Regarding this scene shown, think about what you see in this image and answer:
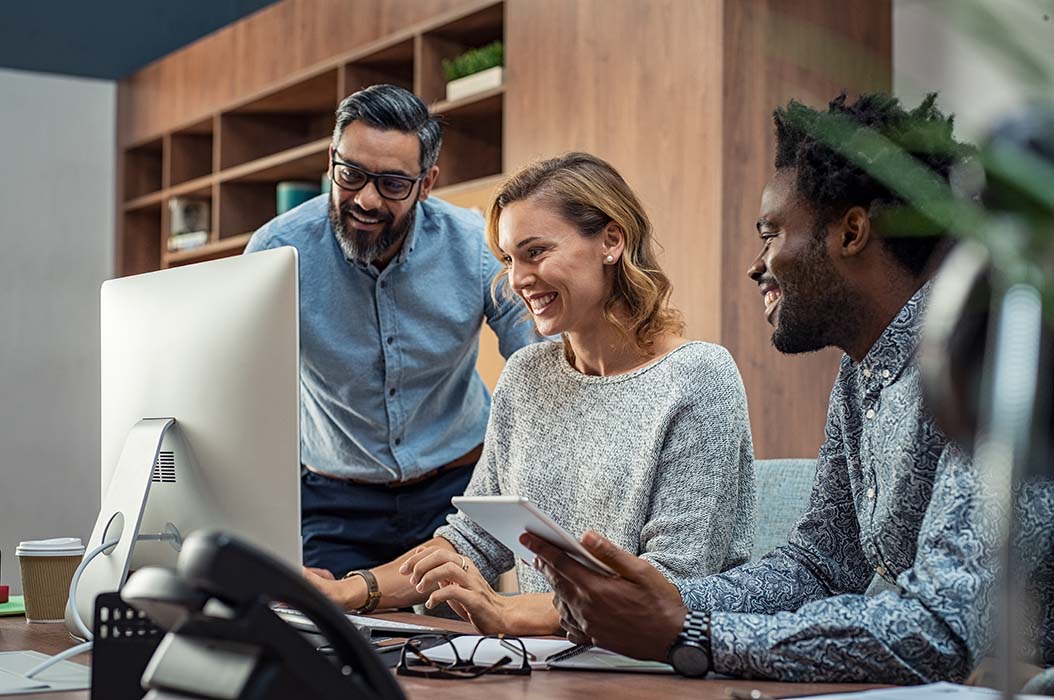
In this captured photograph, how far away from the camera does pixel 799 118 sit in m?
1.51

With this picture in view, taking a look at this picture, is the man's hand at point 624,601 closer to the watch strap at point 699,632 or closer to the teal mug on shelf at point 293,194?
the watch strap at point 699,632

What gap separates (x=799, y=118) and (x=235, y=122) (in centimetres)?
414

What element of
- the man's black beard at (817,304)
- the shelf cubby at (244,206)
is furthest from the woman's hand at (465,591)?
the shelf cubby at (244,206)

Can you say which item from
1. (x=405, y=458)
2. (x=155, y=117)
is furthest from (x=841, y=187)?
(x=155, y=117)

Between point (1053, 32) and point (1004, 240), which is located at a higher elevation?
point (1053, 32)

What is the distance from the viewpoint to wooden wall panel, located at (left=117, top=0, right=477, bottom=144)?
4344mm

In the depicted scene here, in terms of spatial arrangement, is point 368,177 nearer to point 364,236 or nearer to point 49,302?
point 364,236

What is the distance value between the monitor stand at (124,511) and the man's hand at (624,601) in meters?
0.50

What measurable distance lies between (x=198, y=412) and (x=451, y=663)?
41cm

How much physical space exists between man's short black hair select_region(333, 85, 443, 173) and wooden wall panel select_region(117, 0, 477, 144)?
5.36 ft

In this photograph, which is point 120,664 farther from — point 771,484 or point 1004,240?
point 771,484

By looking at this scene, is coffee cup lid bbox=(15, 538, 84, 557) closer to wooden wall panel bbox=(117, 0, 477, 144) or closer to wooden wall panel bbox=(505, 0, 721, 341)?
→ wooden wall panel bbox=(505, 0, 721, 341)

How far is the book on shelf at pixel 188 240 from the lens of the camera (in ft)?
17.7

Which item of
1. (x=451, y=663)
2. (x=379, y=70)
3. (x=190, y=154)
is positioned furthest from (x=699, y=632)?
(x=190, y=154)
